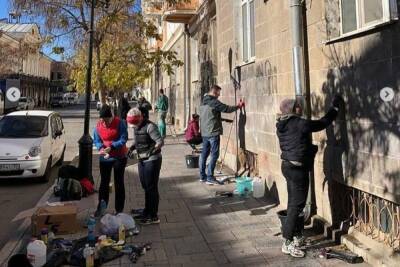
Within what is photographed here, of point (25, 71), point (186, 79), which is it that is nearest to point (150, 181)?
point (186, 79)

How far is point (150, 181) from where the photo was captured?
6859 mm

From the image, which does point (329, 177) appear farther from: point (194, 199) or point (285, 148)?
point (194, 199)

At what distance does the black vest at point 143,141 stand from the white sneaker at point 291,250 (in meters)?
2.30

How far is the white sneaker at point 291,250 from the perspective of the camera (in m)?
5.39

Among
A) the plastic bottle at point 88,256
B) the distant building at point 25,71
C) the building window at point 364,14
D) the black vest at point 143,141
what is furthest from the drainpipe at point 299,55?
the distant building at point 25,71

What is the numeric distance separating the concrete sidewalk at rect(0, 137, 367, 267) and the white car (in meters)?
2.32

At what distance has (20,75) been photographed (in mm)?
57781

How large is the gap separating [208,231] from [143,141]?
1510mm

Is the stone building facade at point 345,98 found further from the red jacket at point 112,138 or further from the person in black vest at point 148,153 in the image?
the red jacket at point 112,138

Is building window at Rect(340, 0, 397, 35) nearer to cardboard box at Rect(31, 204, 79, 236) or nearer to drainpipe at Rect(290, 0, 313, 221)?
drainpipe at Rect(290, 0, 313, 221)

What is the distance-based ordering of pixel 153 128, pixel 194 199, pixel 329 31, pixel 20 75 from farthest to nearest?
pixel 20 75, pixel 194 199, pixel 153 128, pixel 329 31

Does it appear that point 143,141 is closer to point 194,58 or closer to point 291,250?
point 291,250

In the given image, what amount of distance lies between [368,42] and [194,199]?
441 centimetres

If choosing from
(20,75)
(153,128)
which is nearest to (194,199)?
(153,128)
